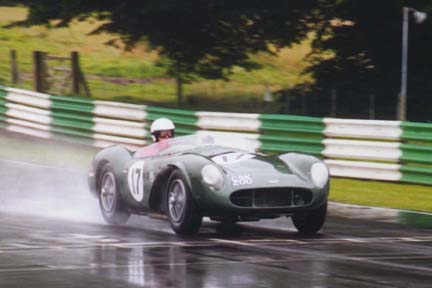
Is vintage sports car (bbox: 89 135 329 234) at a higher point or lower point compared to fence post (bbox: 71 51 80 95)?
lower

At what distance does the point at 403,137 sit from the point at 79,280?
401 inches

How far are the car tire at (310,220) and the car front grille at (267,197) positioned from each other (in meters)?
0.18

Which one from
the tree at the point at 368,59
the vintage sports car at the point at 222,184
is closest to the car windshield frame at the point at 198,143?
the vintage sports car at the point at 222,184

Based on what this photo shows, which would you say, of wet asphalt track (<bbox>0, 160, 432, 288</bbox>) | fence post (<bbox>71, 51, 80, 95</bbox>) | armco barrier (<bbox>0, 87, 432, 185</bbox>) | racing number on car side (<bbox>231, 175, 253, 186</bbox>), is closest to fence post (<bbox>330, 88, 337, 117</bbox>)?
armco barrier (<bbox>0, 87, 432, 185</bbox>)

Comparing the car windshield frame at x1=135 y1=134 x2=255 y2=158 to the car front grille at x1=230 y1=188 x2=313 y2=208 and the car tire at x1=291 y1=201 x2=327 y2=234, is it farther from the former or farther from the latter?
the car front grille at x1=230 y1=188 x2=313 y2=208

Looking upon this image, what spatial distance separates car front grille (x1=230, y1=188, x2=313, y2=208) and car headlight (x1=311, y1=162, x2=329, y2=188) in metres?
0.22

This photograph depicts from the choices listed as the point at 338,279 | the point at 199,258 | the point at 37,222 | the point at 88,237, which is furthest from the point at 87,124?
the point at 338,279

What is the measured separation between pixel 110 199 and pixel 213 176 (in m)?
2.35

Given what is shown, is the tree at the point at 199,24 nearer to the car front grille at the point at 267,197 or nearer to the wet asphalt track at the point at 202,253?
the wet asphalt track at the point at 202,253

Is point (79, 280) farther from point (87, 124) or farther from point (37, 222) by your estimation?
point (87, 124)

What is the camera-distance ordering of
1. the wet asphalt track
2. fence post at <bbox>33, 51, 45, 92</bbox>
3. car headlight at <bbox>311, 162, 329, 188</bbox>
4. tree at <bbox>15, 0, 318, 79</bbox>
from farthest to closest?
fence post at <bbox>33, 51, 45, 92</bbox>
tree at <bbox>15, 0, 318, 79</bbox>
car headlight at <bbox>311, 162, 329, 188</bbox>
the wet asphalt track

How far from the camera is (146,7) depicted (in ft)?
85.7

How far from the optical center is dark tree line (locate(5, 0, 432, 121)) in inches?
1040

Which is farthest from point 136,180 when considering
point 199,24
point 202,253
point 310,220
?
point 199,24
